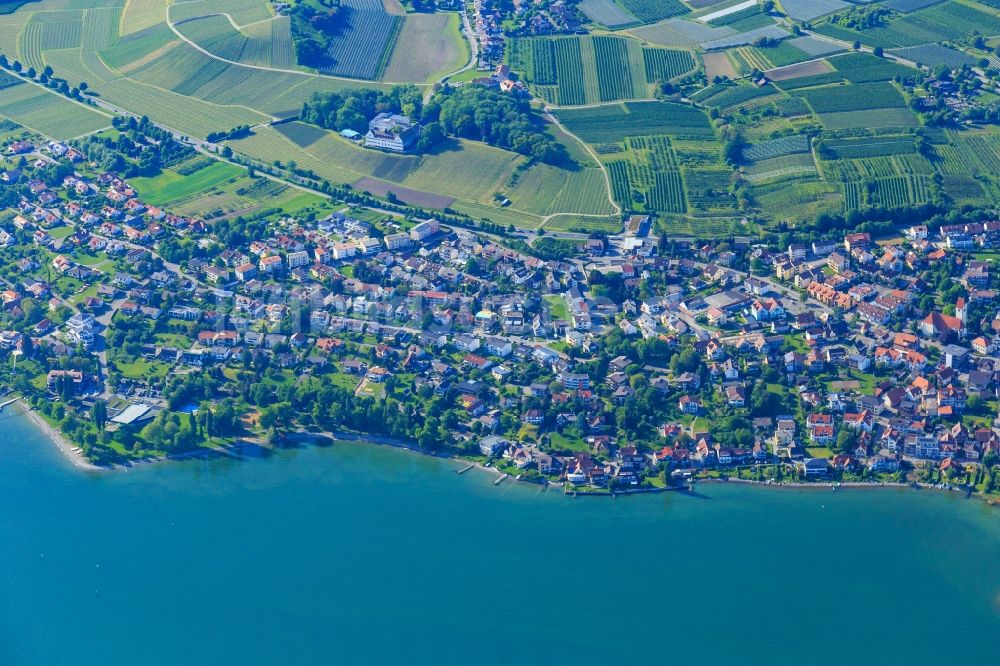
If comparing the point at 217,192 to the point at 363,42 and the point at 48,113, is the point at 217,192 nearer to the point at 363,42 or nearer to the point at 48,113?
the point at 48,113

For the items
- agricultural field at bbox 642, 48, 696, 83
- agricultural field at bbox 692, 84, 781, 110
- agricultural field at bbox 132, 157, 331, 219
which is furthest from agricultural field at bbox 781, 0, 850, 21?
agricultural field at bbox 132, 157, 331, 219

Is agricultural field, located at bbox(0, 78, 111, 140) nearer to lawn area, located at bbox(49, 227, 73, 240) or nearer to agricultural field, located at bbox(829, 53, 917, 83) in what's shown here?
lawn area, located at bbox(49, 227, 73, 240)

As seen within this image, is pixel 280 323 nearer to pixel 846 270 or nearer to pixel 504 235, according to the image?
pixel 504 235

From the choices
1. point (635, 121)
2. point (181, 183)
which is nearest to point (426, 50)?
point (635, 121)

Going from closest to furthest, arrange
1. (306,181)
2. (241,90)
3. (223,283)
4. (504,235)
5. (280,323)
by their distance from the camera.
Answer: (280,323)
(223,283)
(504,235)
(306,181)
(241,90)

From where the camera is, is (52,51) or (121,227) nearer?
(121,227)

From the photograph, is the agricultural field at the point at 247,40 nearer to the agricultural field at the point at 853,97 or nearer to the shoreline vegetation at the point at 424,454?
the agricultural field at the point at 853,97

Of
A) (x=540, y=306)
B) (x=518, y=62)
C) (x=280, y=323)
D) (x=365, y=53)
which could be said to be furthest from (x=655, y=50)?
(x=280, y=323)
